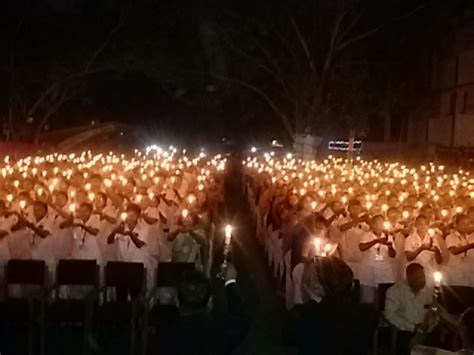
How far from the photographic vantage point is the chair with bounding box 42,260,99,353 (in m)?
10.1

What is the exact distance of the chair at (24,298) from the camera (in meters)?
10.0

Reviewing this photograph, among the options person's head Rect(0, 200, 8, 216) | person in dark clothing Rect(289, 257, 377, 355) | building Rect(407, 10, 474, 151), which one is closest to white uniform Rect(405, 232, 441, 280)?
person's head Rect(0, 200, 8, 216)

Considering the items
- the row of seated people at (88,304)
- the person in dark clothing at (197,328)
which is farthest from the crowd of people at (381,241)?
the person in dark clothing at (197,328)

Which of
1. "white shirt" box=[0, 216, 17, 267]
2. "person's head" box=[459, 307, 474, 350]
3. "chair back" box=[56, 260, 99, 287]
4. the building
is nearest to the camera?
"person's head" box=[459, 307, 474, 350]

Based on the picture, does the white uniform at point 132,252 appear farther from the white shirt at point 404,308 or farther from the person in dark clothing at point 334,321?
the person in dark clothing at point 334,321

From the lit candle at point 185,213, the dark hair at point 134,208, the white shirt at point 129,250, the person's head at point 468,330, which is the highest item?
the dark hair at point 134,208

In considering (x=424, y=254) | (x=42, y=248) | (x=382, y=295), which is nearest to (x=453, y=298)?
(x=382, y=295)

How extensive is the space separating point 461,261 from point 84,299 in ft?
14.7

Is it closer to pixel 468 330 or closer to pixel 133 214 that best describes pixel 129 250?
pixel 133 214

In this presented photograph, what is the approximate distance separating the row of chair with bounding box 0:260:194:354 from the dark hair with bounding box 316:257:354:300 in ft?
14.3

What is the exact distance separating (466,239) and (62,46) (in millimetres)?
23916

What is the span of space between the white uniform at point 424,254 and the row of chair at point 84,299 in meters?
2.71

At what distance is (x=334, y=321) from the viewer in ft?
19.4

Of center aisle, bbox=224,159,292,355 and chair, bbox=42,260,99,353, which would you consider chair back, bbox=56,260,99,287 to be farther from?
center aisle, bbox=224,159,292,355
